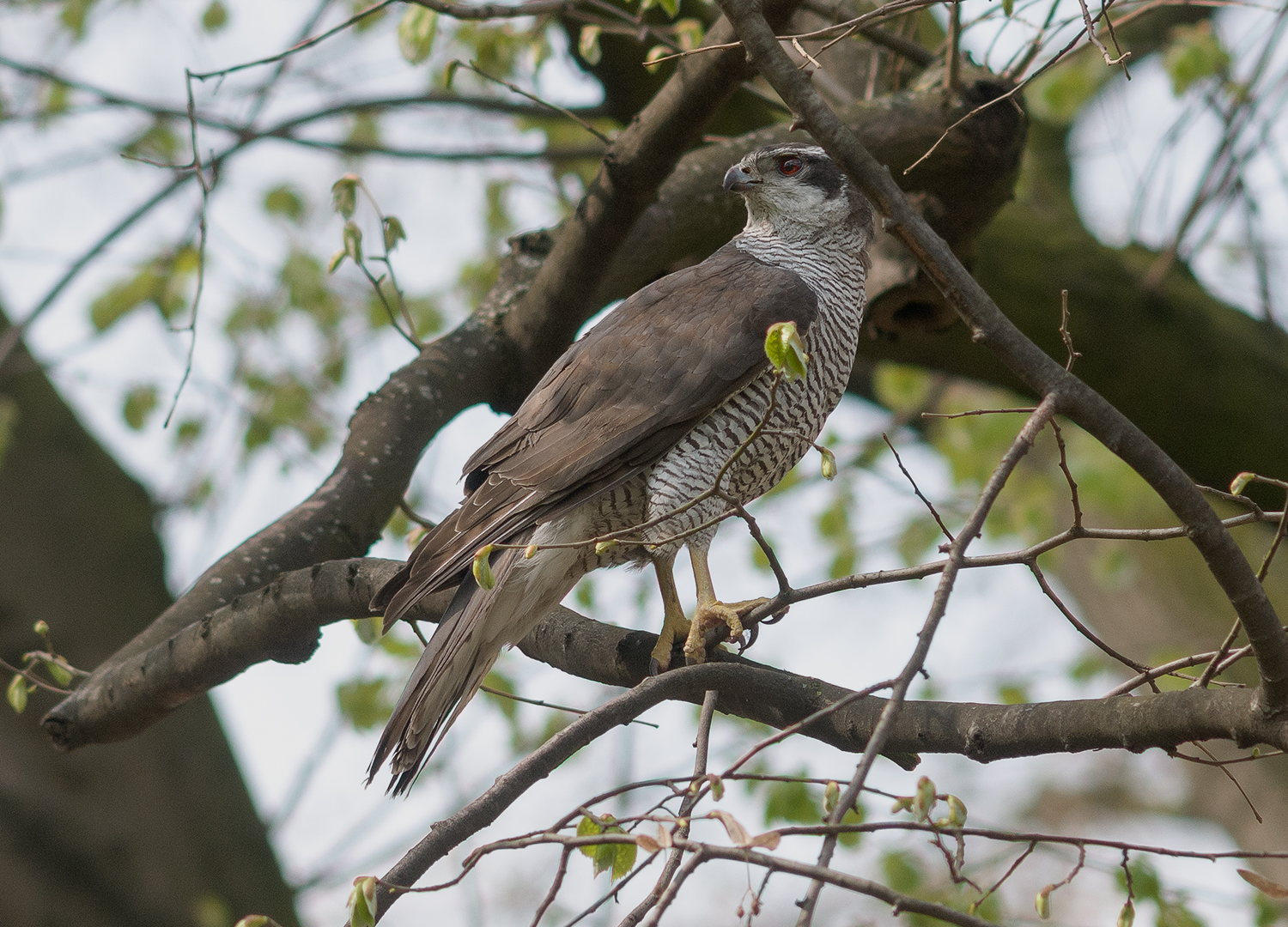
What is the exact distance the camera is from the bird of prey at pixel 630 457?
2.86 m

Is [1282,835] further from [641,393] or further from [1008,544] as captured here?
[641,393]

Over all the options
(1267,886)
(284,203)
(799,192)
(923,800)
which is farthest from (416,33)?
(284,203)

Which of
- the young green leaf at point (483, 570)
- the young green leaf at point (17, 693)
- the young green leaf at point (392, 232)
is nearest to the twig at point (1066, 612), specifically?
the young green leaf at point (483, 570)

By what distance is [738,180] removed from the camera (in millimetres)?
3615

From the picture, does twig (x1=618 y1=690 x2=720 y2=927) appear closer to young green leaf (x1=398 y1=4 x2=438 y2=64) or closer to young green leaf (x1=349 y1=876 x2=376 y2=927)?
young green leaf (x1=349 y1=876 x2=376 y2=927)

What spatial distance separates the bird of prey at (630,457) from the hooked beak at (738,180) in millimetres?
274

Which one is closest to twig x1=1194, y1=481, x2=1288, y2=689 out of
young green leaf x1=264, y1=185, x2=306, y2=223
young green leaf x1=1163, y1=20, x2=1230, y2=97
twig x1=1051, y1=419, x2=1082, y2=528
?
twig x1=1051, y1=419, x2=1082, y2=528

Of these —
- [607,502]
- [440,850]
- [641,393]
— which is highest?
[641,393]

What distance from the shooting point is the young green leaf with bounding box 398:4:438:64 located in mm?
3748

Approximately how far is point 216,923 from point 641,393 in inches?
150

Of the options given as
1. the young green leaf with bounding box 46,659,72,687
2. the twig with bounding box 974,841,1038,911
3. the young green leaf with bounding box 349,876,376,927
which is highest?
the young green leaf with bounding box 46,659,72,687

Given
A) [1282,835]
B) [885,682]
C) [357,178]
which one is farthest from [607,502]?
[1282,835]

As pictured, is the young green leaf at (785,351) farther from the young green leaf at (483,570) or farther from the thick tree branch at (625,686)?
the thick tree branch at (625,686)

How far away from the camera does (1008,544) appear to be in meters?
8.34
